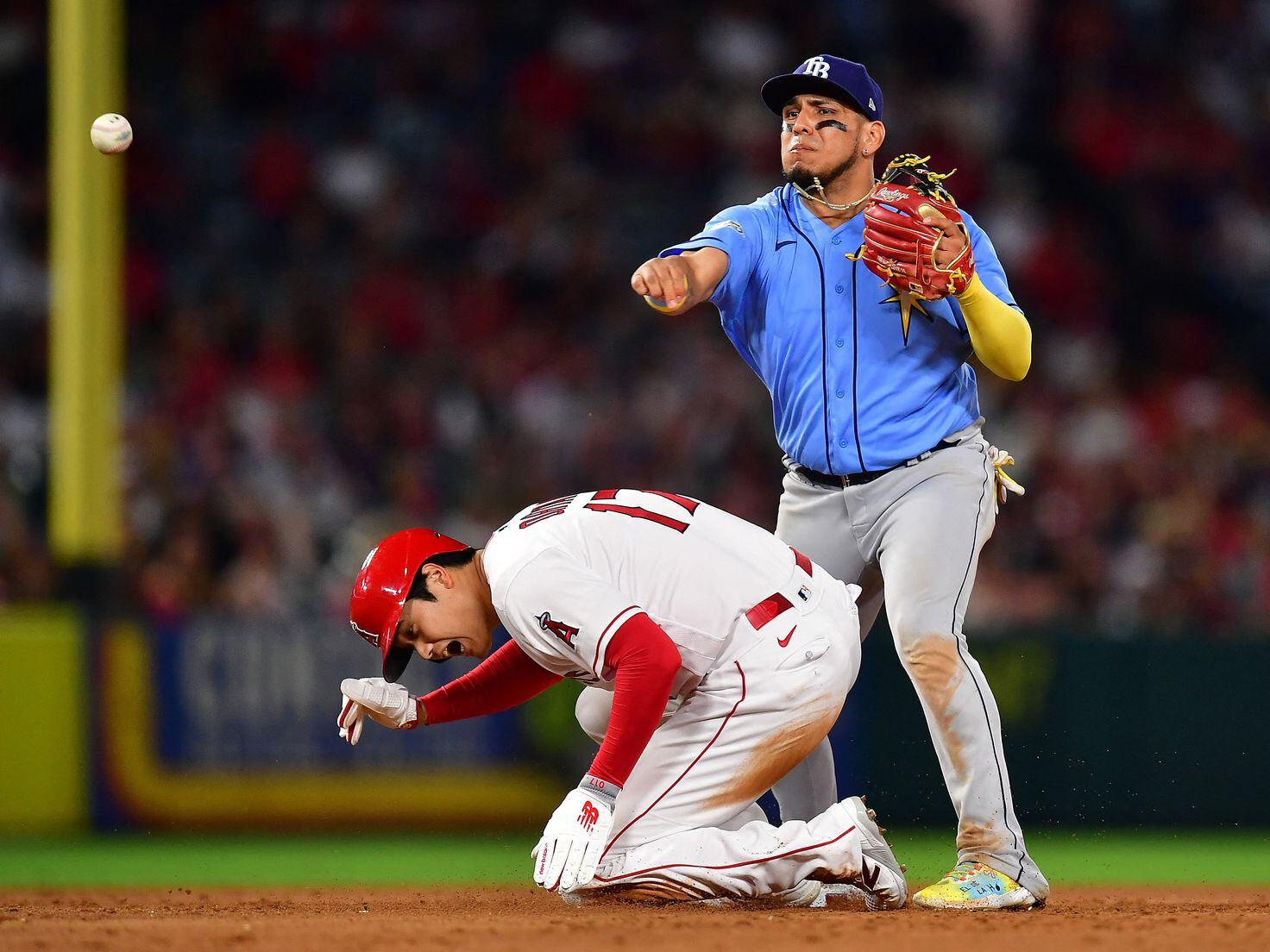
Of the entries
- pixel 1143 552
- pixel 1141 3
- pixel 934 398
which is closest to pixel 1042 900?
pixel 934 398

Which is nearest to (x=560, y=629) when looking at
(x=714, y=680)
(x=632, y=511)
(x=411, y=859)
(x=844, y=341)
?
(x=632, y=511)

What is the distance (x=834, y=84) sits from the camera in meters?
4.83

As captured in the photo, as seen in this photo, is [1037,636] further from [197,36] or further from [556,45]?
[197,36]

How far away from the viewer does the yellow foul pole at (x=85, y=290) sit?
28.9ft

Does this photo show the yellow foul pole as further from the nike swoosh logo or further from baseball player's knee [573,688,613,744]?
the nike swoosh logo

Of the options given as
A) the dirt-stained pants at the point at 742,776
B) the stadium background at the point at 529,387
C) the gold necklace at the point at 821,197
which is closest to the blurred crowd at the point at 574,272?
the stadium background at the point at 529,387

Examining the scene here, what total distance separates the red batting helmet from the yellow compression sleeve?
5.10 feet

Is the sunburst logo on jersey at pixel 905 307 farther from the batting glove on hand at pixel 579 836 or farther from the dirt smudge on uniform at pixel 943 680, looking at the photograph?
the batting glove on hand at pixel 579 836

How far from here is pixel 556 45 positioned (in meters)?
12.9

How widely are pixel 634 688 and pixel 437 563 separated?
0.70 metres

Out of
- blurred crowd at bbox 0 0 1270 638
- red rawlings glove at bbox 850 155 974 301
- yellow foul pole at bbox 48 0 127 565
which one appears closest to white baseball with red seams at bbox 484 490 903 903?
red rawlings glove at bbox 850 155 974 301

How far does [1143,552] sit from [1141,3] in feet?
18.6

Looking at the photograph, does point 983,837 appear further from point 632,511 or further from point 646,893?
point 632,511

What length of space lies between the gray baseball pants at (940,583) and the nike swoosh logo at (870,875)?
22 centimetres
